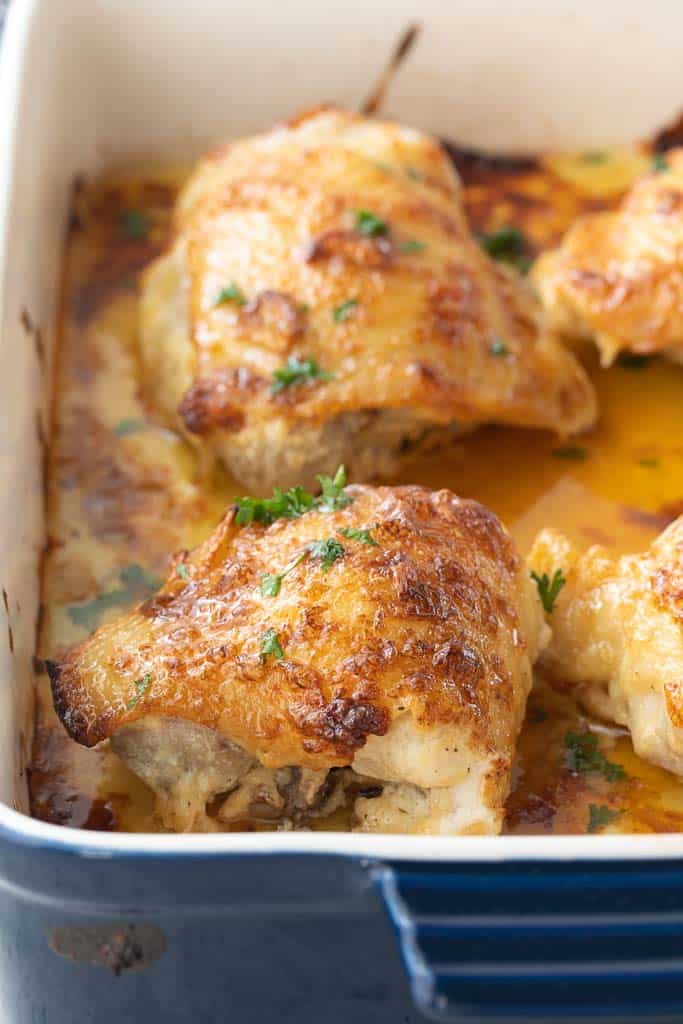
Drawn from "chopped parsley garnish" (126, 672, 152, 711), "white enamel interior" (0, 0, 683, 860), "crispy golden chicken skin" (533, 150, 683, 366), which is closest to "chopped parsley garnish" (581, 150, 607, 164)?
"white enamel interior" (0, 0, 683, 860)

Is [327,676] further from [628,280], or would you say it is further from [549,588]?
[628,280]

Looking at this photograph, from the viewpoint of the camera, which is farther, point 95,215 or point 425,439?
point 95,215

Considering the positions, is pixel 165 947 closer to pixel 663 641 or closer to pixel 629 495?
pixel 663 641

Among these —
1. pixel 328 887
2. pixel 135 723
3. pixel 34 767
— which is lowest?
pixel 34 767

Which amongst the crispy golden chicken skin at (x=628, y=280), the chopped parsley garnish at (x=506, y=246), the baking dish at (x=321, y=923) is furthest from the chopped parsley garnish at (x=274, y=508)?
the chopped parsley garnish at (x=506, y=246)

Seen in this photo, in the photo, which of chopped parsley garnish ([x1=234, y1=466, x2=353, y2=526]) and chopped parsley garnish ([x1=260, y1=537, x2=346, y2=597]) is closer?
chopped parsley garnish ([x1=260, y1=537, x2=346, y2=597])

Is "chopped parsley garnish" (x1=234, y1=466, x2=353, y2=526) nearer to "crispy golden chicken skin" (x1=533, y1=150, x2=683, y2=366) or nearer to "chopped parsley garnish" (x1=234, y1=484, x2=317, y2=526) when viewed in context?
"chopped parsley garnish" (x1=234, y1=484, x2=317, y2=526)

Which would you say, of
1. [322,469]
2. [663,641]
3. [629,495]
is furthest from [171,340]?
[663,641]
